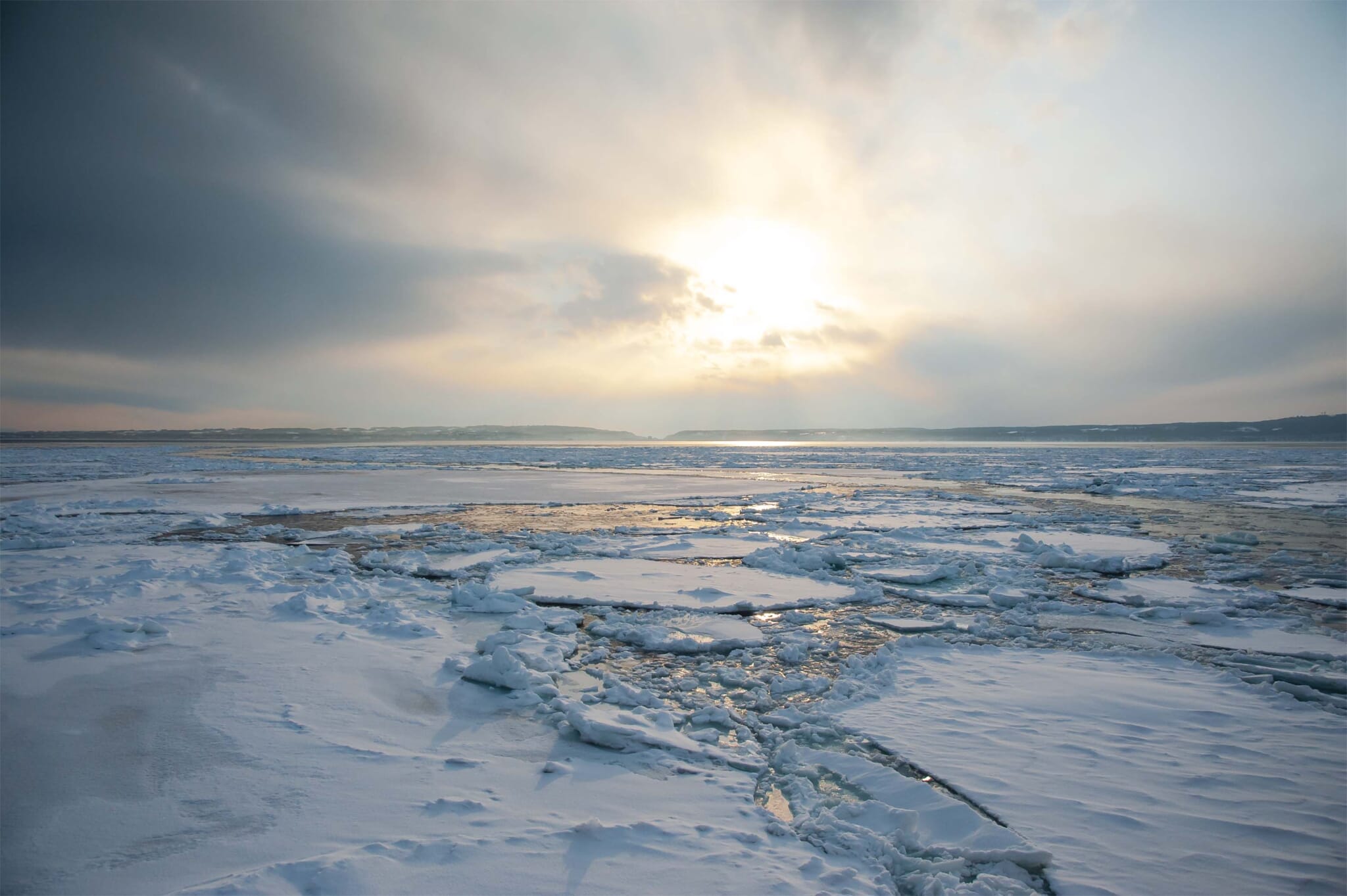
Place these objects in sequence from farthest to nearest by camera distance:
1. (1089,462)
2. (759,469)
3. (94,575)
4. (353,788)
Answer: (1089,462) < (759,469) < (94,575) < (353,788)

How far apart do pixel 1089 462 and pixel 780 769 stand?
39802 millimetres

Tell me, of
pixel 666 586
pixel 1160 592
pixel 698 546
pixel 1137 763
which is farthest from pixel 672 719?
pixel 1160 592

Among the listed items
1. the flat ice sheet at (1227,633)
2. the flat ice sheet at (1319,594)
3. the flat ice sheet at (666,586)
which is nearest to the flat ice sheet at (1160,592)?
the flat ice sheet at (1319,594)

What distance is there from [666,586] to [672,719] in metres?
3.39

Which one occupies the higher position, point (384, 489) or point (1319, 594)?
point (1319, 594)

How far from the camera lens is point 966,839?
2.69m

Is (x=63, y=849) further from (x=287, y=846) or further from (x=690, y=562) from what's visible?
(x=690, y=562)

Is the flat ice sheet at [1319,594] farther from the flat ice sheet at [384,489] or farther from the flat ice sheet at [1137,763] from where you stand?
the flat ice sheet at [384,489]

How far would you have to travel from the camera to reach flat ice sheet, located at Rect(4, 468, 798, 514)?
15617 millimetres

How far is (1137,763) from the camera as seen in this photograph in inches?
130

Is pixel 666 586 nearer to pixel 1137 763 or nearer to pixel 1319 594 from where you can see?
pixel 1137 763

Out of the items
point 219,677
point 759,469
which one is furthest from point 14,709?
point 759,469

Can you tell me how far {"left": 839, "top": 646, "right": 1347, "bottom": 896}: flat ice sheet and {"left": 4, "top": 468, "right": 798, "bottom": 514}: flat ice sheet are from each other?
13.3m

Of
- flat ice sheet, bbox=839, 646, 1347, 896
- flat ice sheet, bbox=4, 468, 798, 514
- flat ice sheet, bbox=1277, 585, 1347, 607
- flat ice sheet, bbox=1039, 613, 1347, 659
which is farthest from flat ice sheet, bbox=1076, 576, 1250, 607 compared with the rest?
flat ice sheet, bbox=4, 468, 798, 514
